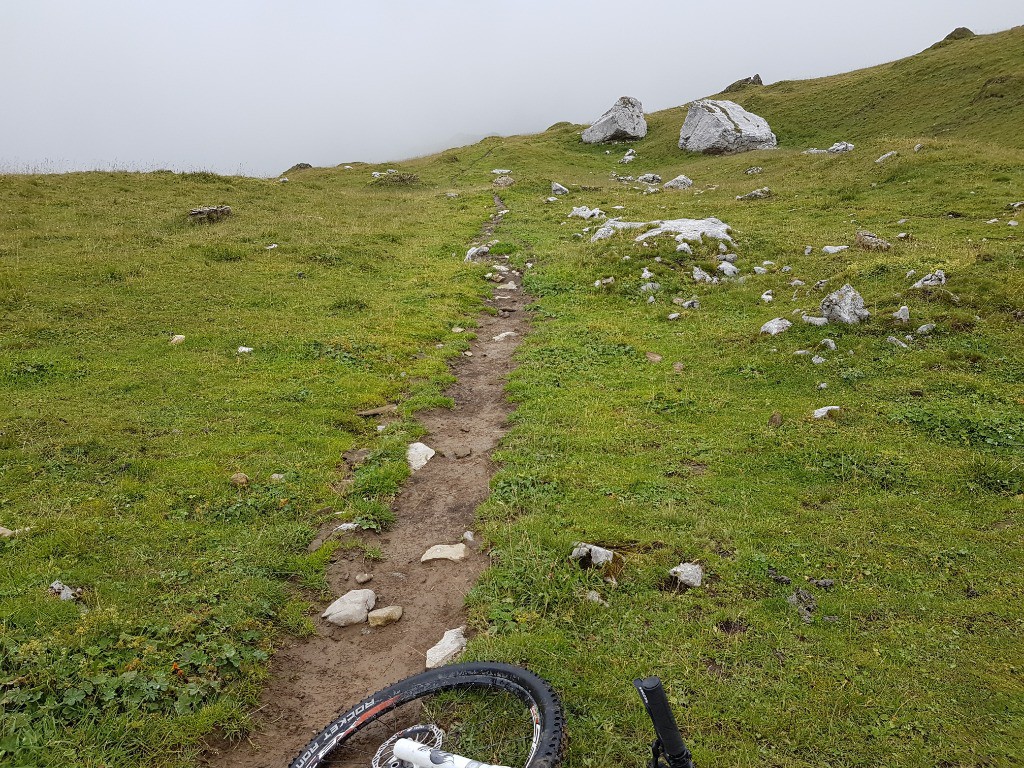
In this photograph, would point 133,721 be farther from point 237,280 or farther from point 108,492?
point 237,280

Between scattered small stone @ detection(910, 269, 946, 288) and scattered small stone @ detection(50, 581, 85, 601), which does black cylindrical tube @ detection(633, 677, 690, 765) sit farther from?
scattered small stone @ detection(910, 269, 946, 288)

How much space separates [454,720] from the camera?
5492mm

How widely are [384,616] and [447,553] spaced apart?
4.46 feet

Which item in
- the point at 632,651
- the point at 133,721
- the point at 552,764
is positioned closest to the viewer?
the point at 552,764

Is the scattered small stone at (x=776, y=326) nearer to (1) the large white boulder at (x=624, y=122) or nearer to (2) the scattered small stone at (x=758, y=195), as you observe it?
(2) the scattered small stone at (x=758, y=195)

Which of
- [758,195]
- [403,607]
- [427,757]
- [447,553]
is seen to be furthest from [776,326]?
[758,195]

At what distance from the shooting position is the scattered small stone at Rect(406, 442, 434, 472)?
10.6m

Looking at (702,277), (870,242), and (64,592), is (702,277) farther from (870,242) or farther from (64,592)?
(64,592)

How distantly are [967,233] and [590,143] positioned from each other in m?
46.1

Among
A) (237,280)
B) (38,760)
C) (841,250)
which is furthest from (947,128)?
(38,760)

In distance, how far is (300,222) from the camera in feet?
93.9

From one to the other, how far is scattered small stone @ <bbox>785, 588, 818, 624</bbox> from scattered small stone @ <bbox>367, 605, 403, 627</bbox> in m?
4.77

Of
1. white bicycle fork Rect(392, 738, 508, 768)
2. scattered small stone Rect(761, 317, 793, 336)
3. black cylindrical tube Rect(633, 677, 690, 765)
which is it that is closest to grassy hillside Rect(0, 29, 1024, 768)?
scattered small stone Rect(761, 317, 793, 336)

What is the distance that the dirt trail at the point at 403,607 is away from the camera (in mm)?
5777
